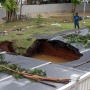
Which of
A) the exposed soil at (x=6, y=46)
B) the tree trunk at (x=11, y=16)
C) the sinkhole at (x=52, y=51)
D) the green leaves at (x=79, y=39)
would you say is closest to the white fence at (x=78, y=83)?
the green leaves at (x=79, y=39)

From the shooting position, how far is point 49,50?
50.5 feet

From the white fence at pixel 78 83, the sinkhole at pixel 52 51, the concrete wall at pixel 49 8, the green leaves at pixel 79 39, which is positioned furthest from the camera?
the concrete wall at pixel 49 8

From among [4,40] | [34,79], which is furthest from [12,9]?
[34,79]

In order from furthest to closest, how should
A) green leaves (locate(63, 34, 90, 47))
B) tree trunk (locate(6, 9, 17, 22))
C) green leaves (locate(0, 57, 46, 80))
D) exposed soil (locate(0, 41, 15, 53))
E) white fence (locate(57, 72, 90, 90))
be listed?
tree trunk (locate(6, 9, 17, 22))
exposed soil (locate(0, 41, 15, 53))
green leaves (locate(63, 34, 90, 47))
green leaves (locate(0, 57, 46, 80))
white fence (locate(57, 72, 90, 90))

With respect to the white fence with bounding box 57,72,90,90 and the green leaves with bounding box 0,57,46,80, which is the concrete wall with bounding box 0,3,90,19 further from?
the white fence with bounding box 57,72,90,90

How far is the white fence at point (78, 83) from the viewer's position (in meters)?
7.02

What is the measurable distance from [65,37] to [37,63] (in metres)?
5.29

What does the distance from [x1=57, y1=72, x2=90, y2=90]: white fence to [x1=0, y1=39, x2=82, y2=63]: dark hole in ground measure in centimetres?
580

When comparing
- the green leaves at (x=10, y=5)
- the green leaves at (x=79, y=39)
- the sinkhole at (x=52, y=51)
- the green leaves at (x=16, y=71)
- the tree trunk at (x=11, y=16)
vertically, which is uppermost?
the green leaves at (x=10, y=5)

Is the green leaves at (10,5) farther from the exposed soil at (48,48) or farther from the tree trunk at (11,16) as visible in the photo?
the exposed soil at (48,48)

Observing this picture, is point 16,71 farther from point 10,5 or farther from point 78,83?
point 10,5

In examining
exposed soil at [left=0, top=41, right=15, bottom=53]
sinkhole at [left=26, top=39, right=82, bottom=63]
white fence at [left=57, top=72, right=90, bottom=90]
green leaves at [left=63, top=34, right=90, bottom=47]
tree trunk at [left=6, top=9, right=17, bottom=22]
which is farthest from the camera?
tree trunk at [left=6, top=9, right=17, bottom=22]

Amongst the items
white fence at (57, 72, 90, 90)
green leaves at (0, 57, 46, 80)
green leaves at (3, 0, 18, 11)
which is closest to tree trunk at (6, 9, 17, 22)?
green leaves at (3, 0, 18, 11)

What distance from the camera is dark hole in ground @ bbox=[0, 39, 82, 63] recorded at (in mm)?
14219
